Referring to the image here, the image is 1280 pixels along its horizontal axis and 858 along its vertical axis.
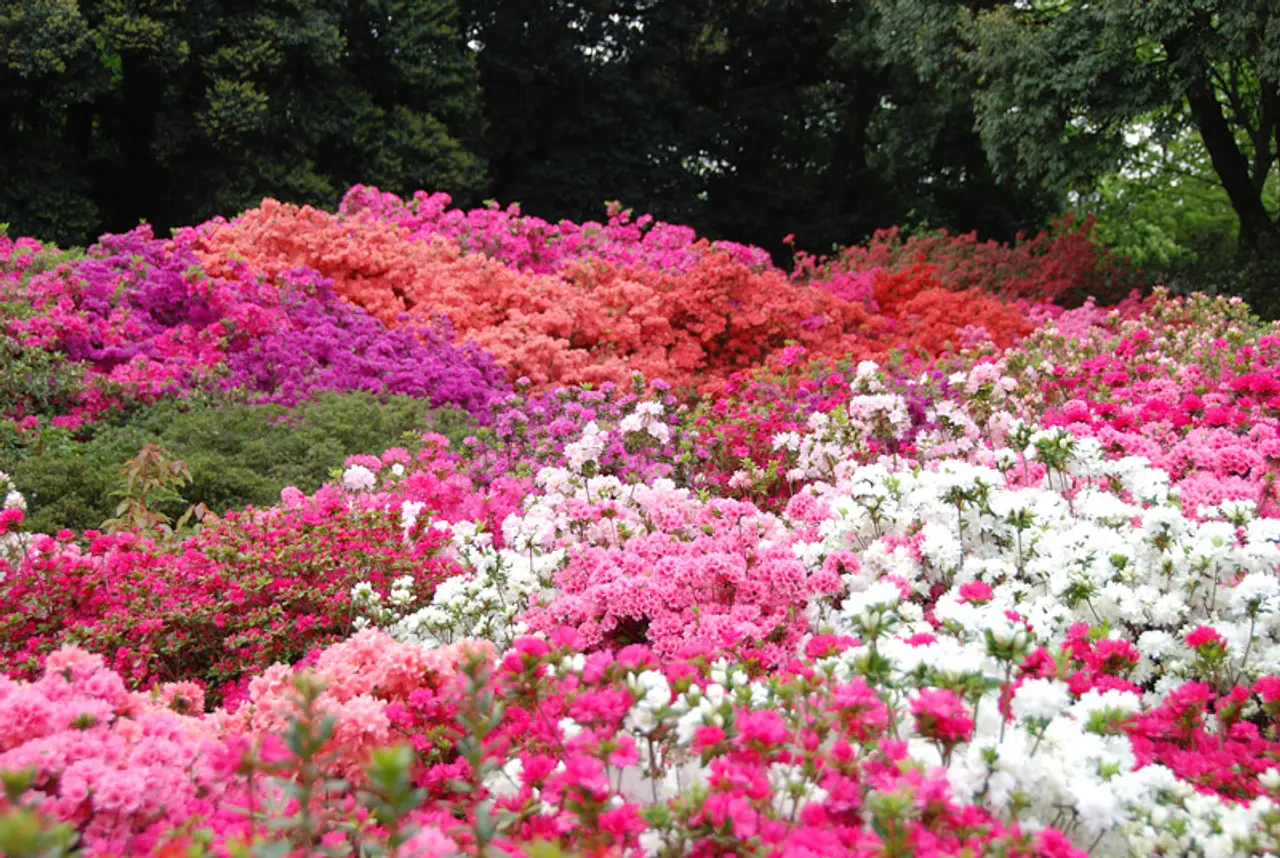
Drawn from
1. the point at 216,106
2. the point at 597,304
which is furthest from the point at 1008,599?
the point at 216,106

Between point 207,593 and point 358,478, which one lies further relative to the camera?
point 358,478

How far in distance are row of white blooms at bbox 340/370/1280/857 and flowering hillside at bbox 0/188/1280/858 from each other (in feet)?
0.04

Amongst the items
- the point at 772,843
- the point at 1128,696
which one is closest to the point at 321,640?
the point at 772,843

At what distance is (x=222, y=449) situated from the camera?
18.6 feet

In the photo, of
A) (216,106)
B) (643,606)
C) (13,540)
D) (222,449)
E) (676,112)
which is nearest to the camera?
(643,606)

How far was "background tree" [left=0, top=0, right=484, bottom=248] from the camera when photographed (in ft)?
36.8

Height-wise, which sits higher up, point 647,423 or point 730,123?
point 730,123

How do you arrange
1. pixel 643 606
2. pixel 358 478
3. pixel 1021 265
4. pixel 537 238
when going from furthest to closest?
pixel 1021 265 < pixel 537 238 < pixel 358 478 < pixel 643 606

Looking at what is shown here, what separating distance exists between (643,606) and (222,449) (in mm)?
3683

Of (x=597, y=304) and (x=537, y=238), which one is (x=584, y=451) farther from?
(x=537, y=238)

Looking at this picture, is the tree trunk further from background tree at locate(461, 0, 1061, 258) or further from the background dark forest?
background tree at locate(461, 0, 1061, 258)

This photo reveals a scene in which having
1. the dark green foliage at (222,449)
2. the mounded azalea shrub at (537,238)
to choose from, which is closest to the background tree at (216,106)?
the mounded azalea shrub at (537,238)

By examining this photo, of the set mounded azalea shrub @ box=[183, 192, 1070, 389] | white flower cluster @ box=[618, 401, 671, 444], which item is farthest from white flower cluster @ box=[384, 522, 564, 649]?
mounded azalea shrub @ box=[183, 192, 1070, 389]

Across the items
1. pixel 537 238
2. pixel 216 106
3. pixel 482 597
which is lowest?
pixel 482 597
